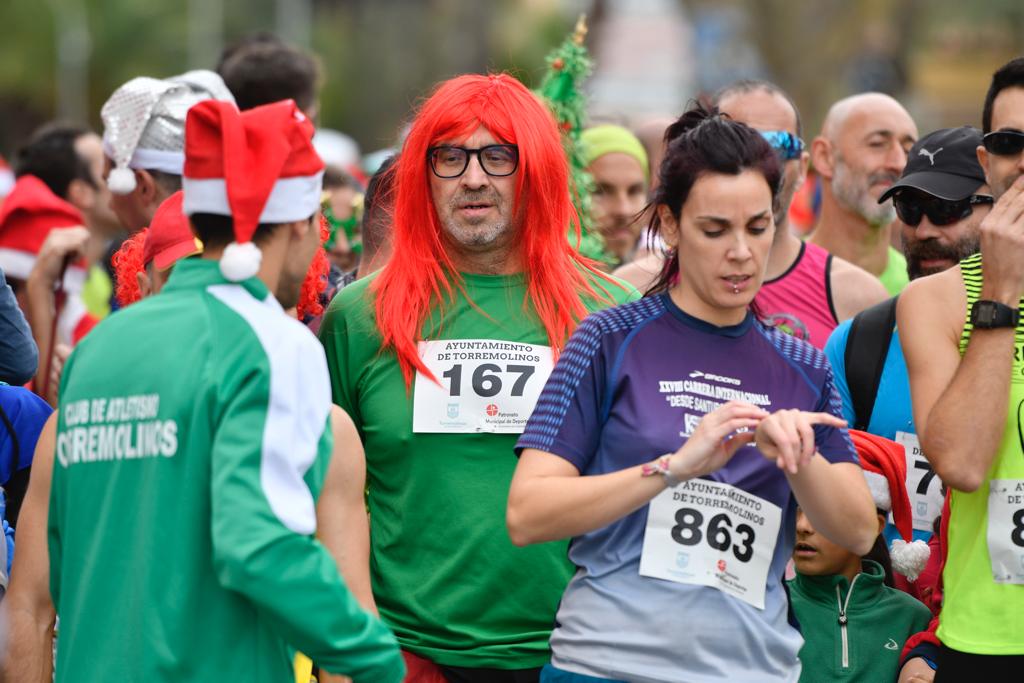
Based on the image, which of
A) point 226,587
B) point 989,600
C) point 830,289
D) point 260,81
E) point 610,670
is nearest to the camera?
point 226,587

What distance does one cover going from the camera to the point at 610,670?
3816mm

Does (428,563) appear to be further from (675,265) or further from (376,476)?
(675,265)

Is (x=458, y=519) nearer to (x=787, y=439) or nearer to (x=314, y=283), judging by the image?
(x=314, y=283)

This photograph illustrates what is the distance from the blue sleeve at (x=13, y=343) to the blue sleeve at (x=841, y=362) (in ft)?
8.14

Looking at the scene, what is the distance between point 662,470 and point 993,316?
103cm

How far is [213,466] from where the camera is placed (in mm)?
3346

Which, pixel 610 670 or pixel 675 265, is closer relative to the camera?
pixel 610 670

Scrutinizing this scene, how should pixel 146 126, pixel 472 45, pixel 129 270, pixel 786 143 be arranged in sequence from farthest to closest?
pixel 472 45
pixel 786 143
pixel 146 126
pixel 129 270

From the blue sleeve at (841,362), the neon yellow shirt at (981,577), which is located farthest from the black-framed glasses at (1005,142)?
the blue sleeve at (841,362)

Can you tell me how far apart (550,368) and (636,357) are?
2.72 ft

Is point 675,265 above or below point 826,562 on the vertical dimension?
above

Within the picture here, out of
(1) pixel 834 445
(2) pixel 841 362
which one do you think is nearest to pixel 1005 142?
(1) pixel 834 445

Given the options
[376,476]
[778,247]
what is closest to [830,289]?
[778,247]

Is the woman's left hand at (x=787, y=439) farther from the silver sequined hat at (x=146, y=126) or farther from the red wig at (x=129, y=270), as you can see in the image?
the silver sequined hat at (x=146, y=126)
